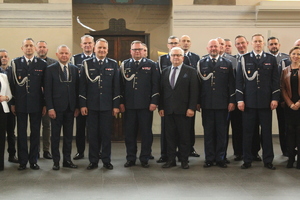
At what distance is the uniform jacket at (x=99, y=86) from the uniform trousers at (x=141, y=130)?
11.7 inches

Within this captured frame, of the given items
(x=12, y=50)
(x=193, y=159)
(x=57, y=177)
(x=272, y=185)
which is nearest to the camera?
(x=272, y=185)

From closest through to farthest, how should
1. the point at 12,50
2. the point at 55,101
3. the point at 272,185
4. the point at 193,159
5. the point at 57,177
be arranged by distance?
the point at 272,185, the point at 57,177, the point at 55,101, the point at 193,159, the point at 12,50

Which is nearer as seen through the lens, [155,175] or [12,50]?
[155,175]

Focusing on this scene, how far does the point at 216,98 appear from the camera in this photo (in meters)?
5.84

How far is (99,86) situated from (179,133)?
3.98ft

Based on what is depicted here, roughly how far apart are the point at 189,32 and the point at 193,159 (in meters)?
3.02

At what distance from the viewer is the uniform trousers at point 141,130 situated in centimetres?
597

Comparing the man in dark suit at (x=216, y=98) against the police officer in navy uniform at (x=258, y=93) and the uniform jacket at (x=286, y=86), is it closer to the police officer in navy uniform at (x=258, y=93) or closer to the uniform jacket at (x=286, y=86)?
the police officer in navy uniform at (x=258, y=93)

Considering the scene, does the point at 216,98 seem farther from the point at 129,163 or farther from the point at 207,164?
the point at 129,163

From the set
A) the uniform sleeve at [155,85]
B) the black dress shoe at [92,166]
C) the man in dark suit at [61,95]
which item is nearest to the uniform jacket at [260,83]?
the uniform sleeve at [155,85]

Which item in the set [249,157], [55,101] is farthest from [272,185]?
[55,101]

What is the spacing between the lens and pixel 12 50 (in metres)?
8.35

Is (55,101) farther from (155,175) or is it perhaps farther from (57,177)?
(155,175)

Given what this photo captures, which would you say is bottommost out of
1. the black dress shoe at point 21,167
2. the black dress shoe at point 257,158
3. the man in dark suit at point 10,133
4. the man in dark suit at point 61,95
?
the black dress shoe at point 21,167
